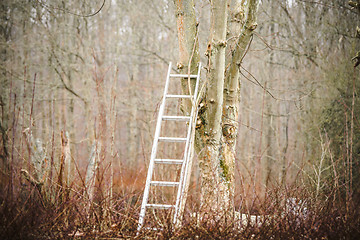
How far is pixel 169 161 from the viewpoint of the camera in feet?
12.4

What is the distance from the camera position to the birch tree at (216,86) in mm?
4012

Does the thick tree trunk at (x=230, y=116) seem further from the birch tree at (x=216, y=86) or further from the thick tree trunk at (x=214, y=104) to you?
the thick tree trunk at (x=214, y=104)

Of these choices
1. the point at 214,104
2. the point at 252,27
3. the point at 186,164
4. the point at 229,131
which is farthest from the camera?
the point at 229,131

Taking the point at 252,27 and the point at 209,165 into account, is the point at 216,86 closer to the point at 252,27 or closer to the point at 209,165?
the point at 252,27

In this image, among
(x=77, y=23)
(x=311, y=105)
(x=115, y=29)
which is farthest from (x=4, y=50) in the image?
(x=311, y=105)

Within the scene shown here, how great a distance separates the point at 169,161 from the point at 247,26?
186 cm

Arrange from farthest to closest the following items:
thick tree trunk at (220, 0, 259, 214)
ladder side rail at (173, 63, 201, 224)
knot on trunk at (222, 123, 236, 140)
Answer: knot on trunk at (222, 123, 236, 140) → thick tree trunk at (220, 0, 259, 214) → ladder side rail at (173, 63, 201, 224)

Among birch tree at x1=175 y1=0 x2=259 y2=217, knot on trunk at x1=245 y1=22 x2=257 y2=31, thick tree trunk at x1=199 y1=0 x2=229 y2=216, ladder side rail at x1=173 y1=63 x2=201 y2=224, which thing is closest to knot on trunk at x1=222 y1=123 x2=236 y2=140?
birch tree at x1=175 y1=0 x2=259 y2=217

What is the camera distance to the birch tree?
4.01 metres

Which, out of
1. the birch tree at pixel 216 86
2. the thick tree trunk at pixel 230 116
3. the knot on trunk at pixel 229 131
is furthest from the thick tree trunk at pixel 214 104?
the knot on trunk at pixel 229 131

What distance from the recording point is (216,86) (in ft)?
13.4

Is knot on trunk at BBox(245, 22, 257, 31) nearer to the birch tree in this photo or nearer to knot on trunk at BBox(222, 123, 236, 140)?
the birch tree

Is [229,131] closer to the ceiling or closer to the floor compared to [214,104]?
closer to the floor

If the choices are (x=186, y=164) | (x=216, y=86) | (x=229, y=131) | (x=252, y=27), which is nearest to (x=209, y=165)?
(x=229, y=131)
